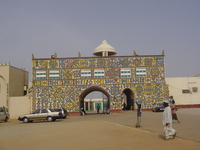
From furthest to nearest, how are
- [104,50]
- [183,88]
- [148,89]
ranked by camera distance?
1. [104,50]
2. [183,88]
3. [148,89]

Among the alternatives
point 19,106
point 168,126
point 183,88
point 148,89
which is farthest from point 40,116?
point 183,88

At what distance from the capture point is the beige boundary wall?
34875 millimetres

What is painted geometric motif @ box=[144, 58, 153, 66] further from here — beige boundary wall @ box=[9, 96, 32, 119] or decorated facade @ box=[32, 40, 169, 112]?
beige boundary wall @ box=[9, 96, 32, 119]

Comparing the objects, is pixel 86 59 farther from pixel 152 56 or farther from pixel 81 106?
pixel 152 56

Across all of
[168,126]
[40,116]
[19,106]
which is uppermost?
[168,126]

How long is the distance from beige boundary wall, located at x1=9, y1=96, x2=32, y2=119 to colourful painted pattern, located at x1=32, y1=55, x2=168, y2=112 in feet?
4.38

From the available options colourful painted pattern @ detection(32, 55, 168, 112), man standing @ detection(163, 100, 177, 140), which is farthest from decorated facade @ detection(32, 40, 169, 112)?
man standing @ detection(163, 100, 177, 140)

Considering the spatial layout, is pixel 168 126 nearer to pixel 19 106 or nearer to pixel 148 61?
pixel 148 61

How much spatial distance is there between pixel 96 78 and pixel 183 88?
12264 millimetres

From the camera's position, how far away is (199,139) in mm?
9555

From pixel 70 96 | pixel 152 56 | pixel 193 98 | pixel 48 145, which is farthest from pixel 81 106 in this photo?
pixel 48 145

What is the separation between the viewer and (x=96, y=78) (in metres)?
34.9

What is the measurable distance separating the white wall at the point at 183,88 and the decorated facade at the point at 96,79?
6.70ft

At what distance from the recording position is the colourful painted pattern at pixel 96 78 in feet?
114
